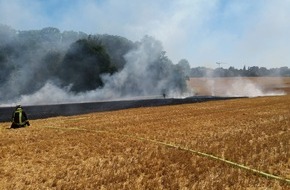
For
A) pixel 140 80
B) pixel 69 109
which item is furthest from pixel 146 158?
pixel 140 80

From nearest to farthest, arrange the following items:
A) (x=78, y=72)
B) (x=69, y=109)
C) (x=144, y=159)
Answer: (x=144, y=159)
(x=69, y=109)
(x=78, y=72)

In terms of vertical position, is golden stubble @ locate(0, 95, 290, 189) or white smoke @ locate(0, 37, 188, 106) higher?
white smoke @ locate(0, 37, 188, 106)

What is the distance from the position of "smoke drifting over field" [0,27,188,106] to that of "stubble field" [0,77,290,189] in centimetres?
5407

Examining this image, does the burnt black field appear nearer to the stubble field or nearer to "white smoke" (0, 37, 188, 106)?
"white smoke" (0, 37, 188, 106)

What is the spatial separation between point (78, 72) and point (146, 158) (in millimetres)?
67027

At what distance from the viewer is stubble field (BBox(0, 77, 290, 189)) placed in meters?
10.6

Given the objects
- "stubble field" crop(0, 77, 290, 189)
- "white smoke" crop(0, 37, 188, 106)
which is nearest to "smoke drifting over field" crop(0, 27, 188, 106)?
"white smoke" crop(0, 37, 188, 106)

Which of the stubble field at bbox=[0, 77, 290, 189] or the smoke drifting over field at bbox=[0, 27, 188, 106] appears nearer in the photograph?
the stubble field at bbox=[0, 77, 290, 189]

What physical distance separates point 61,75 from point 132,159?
67931 millimetres

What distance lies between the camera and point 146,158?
1372 cm

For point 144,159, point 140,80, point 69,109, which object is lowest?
point 144,159

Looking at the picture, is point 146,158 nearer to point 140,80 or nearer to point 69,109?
point 69,109

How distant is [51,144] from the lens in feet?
57.6

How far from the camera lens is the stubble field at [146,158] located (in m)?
10.6
